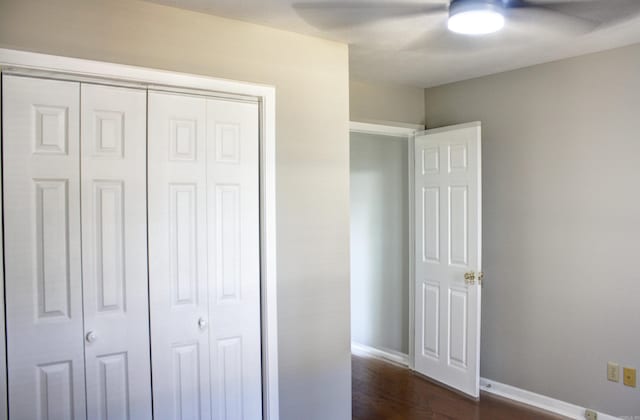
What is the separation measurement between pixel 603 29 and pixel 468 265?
1796 millimetres

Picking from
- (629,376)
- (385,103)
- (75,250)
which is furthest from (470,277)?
(75,250)

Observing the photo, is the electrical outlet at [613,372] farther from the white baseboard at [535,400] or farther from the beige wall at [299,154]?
the beige wall at [299,154]

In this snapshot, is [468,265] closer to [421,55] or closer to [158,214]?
[421,55]

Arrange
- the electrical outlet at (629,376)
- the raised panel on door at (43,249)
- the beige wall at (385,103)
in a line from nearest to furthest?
1. the raised panel on door at (43,249)
2. the electrical outlet at (629,376)
3. the beige wall at (385,103)

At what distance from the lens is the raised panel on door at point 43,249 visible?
1914 mm

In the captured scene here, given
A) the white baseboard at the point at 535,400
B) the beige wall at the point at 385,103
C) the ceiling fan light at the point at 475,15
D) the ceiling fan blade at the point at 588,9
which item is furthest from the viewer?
the beige wall at the point at 385,103

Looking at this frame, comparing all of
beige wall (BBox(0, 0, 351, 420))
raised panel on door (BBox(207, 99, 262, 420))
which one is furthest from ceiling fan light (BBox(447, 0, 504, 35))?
raised panel on door (BBox(207, 99, 262, 420))

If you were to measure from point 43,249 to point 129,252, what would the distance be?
351mm

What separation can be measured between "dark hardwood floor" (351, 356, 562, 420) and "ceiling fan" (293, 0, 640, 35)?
253 centimetres

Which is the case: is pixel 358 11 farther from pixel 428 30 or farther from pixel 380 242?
pixel 380 242

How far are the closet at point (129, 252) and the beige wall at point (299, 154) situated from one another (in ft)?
0.59

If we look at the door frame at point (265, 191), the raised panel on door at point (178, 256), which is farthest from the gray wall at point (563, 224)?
the raised panel on door at point (178, 256)

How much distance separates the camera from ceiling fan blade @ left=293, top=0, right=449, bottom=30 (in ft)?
7.27

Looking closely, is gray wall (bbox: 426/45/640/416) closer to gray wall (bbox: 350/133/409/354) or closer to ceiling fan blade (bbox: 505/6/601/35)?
ceiling fan blade (bbox: 505/6/601/35)
